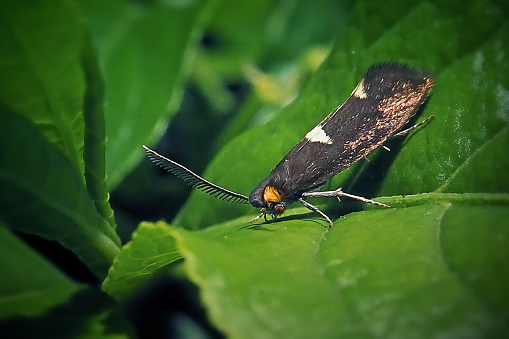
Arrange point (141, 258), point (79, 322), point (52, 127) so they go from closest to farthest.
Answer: point (52, 127), point (141, 258), point (79, 322)

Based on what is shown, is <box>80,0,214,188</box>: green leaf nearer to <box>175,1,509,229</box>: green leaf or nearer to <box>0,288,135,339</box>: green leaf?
<box>175,1,509,229</box>: green leaf

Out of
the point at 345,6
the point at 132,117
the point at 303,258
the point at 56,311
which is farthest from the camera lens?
the point at 345,6

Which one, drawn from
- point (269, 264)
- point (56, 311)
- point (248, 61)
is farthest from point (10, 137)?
point (248, 61)

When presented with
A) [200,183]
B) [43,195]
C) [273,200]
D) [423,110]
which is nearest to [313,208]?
[273,200]

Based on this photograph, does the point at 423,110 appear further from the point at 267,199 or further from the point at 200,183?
the point at 200,183

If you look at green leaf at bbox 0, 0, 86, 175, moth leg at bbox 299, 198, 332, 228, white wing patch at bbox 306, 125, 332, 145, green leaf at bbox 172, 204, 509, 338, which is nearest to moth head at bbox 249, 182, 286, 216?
moth leg at bbox 299, 198, 332, 228

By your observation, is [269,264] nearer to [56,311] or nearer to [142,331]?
[56,311]
